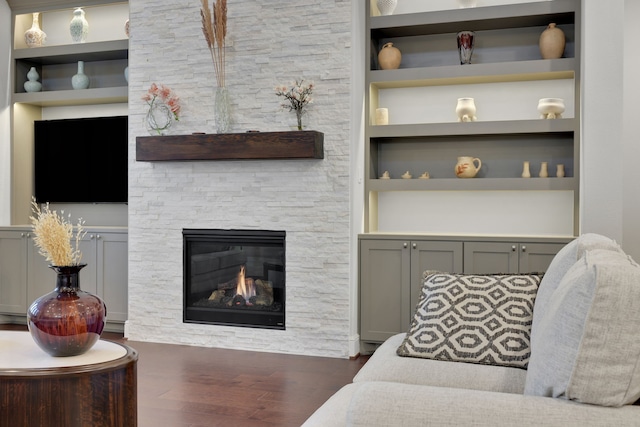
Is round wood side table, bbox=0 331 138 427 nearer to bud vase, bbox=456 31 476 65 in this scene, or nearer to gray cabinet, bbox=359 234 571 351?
gray cabinet, bbox=359 234 571 351

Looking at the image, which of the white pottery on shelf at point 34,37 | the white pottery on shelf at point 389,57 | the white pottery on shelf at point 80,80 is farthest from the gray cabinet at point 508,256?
the white pottery on shelf at point 34,37

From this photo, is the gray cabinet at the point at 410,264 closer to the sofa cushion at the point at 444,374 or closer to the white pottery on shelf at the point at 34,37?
the sofa cushion at the point at 444,374

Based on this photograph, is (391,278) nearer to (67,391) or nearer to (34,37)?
(67,391)

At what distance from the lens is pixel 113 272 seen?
5.48 meters

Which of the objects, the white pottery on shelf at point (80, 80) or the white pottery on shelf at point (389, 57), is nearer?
the white pottery on shelf at point (389, 57)

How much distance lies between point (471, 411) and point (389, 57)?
383 centimetres

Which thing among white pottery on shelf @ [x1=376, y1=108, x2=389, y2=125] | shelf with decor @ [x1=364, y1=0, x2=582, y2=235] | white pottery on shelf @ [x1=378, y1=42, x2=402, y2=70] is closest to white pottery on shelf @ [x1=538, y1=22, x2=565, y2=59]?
shelf with decor @ [x1=364, y1=0, x2=582, y2=235]

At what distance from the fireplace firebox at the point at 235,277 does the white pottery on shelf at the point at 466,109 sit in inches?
62.7

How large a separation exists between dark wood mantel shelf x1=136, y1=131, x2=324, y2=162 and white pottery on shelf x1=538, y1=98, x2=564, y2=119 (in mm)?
1592

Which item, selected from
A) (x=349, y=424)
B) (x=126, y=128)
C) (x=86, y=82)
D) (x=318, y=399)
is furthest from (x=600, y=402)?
(x=86, y=82)

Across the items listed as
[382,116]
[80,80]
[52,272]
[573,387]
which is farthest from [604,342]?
[80,80]

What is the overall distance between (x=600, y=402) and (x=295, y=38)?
150 inches

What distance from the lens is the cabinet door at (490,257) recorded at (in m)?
4.46

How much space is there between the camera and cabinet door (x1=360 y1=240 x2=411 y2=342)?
15.4ft
